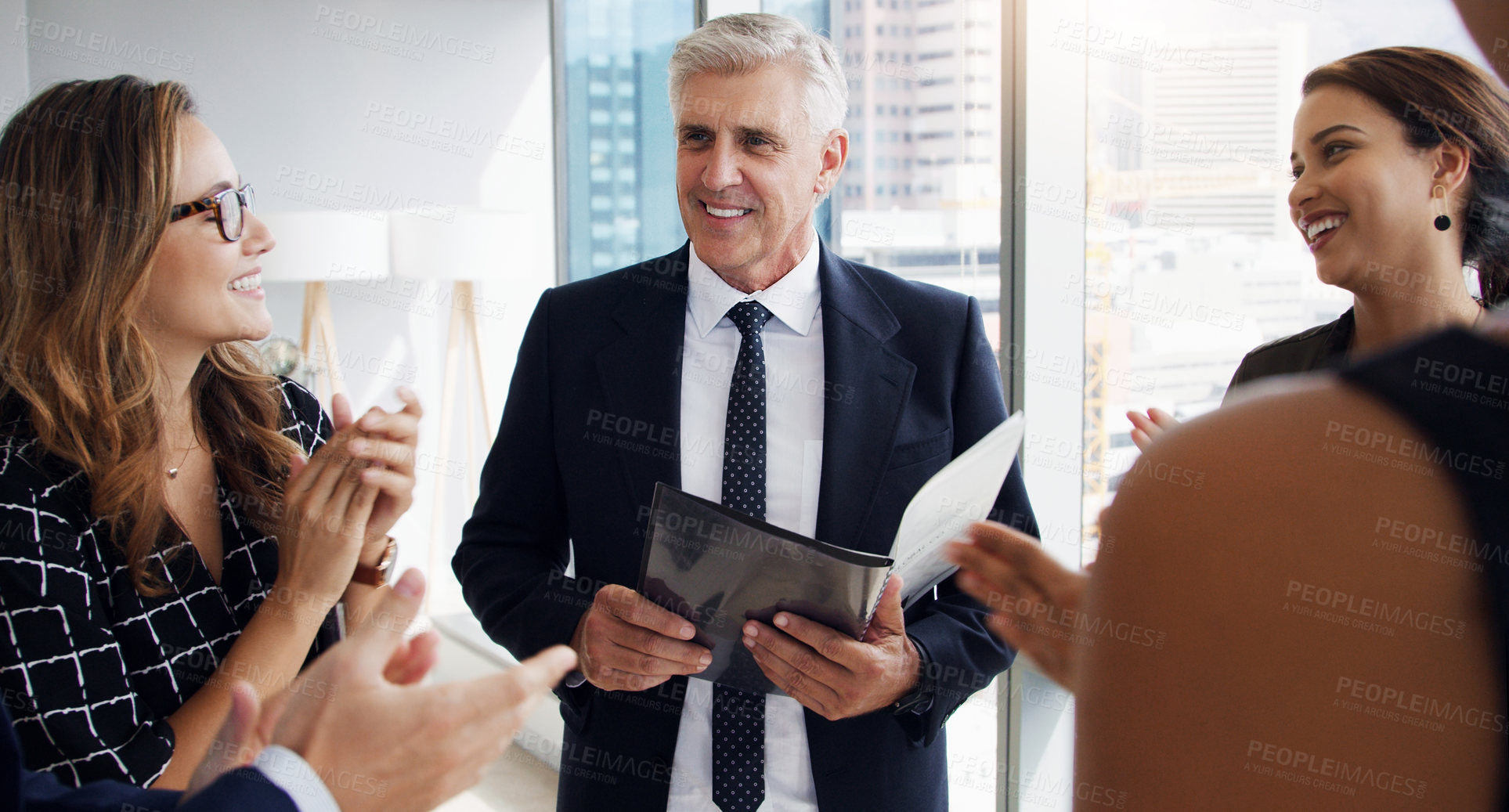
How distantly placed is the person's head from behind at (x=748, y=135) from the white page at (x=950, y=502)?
629 millimetres

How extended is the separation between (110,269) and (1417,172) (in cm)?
203

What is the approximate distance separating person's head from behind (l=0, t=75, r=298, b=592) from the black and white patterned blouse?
4 centimetres

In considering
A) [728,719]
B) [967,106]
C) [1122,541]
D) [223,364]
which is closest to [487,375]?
[967,106]

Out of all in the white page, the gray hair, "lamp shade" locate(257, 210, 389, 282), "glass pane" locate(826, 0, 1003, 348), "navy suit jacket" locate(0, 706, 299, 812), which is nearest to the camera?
"navy suit jacket" locate(0, 706, 299, 812)

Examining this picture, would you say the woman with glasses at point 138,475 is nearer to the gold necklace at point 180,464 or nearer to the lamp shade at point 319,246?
the gold necklace at point 180,464

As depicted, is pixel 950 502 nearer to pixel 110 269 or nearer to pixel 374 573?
pixel 374 573

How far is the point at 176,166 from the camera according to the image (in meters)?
1.46

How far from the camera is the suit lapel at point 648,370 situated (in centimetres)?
160

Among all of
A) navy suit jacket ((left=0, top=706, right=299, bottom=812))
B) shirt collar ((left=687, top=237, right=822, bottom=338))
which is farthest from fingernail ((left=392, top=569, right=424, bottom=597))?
shirt collar ((left=687, top=237, right=822, bottom=338))

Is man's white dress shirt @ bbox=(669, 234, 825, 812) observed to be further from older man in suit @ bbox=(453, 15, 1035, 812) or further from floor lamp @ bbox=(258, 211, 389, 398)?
floor lamp @ bbox=(258, 211, 389, 398)

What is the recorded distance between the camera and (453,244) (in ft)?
14.7

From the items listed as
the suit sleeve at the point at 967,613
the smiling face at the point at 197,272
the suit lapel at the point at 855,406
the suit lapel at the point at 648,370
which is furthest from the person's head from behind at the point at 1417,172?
the smiling face at the point at 197,272

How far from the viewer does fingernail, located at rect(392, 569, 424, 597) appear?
0.89 meters

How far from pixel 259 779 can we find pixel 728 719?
85cm
